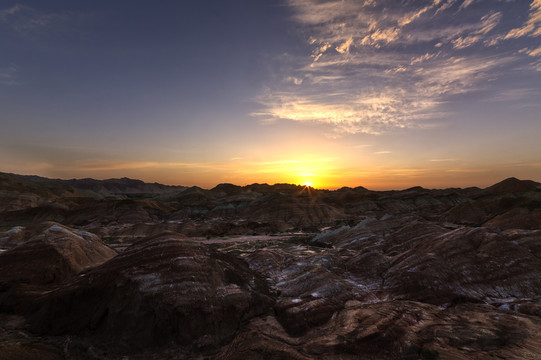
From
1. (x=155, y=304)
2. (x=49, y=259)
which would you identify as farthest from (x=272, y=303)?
(x=49, y=259)

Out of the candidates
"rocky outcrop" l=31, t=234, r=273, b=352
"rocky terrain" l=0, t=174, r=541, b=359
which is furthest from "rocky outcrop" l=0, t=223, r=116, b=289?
"rocky outcrop" l=31, t=234, r=273, b=352

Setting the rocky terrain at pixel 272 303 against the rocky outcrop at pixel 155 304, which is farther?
the rocky outcrop at pixel 155 304

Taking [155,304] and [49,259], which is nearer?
[155,304]

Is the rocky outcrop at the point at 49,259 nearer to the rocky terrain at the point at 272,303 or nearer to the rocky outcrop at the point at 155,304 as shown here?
the rocky terrain at the point at 272,303

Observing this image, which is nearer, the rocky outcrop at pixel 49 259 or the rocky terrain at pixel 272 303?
the rocky terrain at pixel 272 303

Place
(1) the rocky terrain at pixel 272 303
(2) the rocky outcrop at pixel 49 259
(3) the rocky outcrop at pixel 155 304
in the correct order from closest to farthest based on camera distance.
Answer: (1) the rocky terrain at pixel 272 303 < (3) the rocky outcrop at pixel 155 304 < (2) the rocky outcrop at pixel 49 259

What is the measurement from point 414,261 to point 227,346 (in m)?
16.9

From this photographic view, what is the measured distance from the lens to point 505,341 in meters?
12.9

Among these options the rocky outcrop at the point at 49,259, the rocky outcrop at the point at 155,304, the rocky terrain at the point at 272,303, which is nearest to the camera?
the rocky terrain at the point at 272,303

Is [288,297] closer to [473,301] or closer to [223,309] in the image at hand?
[223,309]

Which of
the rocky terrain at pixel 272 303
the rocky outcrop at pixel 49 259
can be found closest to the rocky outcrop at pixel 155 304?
the rocky terrain at pixel 272 303

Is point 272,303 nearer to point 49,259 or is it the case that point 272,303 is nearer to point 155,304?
point 155,304

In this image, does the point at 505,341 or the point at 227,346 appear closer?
the point at 505,341

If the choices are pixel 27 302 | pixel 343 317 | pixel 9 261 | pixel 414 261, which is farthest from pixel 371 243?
pixel 9 261
